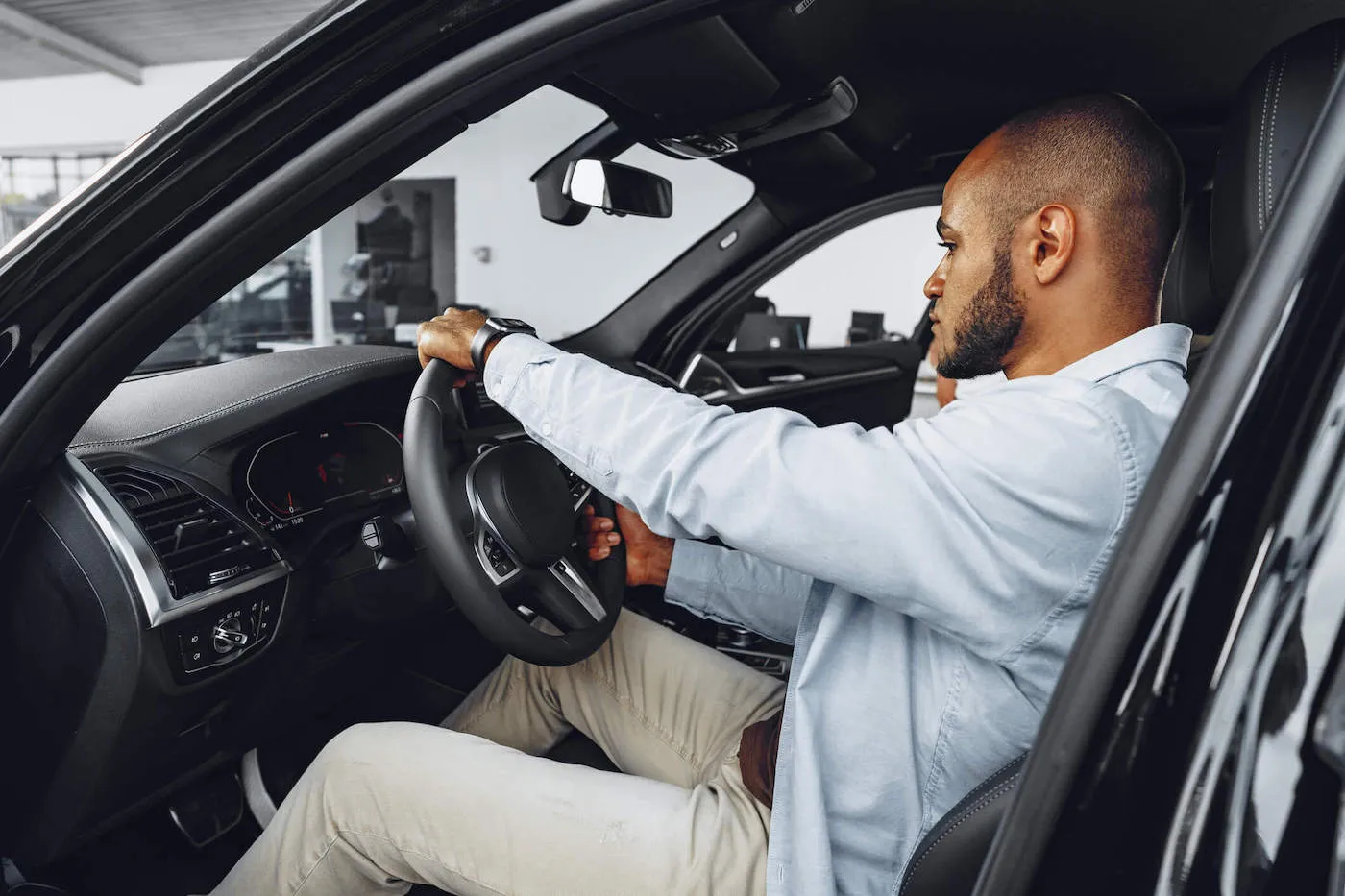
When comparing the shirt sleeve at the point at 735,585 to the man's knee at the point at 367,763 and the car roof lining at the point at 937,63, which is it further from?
the car roof lining at the point at 937,63

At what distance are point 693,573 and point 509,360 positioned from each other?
1.39ft

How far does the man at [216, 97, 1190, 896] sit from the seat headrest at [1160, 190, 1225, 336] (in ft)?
1.67

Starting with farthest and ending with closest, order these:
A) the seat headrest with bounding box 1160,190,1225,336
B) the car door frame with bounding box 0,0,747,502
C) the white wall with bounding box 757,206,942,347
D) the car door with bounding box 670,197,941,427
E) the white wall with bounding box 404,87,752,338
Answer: the white wall with bounding box 404,87,752,338
the white wall with bounding box 757,206,942,347
the car door with bounding box 670,197,941,427
the seat headrest with bounding box 1160,190,1225,336
the car door frame with bounding box 0,0,747,502

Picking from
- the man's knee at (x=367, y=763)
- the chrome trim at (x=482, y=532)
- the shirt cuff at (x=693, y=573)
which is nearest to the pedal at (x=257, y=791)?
the man's knee at (x=367, y=763)

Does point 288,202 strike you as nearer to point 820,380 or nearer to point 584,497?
point 584,497

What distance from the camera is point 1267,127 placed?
32.4 inches

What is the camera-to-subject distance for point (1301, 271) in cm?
49

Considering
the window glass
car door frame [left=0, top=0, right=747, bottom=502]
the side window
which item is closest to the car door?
the side window

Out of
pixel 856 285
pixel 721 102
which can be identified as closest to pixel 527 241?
pixel 856 285

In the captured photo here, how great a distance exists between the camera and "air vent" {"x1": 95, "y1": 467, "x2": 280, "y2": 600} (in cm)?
110

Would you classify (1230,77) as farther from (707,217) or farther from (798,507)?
(707,217)

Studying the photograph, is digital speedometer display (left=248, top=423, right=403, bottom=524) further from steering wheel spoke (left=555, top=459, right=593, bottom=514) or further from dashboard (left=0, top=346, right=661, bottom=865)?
steering wheel spoke (left=555, top=459, right=593, bottom=514)

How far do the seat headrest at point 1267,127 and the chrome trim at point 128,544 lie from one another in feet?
3.78

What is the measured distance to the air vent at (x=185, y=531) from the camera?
3.59ft
